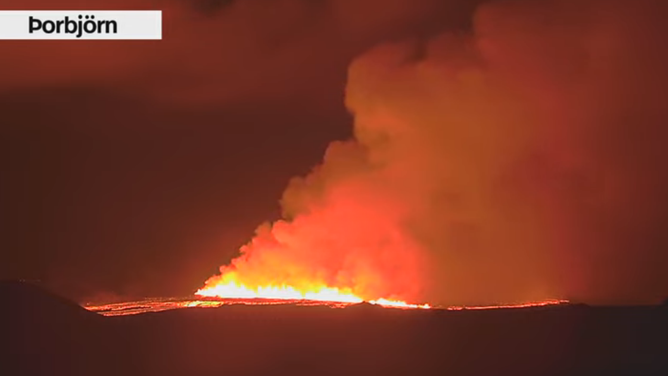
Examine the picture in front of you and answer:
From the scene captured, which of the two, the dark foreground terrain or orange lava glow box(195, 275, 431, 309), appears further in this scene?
orange lava glow box(195, 275, 431, 309)

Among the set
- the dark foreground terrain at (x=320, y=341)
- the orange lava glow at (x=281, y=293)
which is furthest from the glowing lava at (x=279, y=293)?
the dark foreground terrain at (x=320, y=341)

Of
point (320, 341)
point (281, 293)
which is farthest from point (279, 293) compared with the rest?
point (320, 341)

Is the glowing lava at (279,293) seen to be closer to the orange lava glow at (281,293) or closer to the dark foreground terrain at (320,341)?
the orange lava glow at (281,293)

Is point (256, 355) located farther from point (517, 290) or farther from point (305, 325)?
point (517, 290)

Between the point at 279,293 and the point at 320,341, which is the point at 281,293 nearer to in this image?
the point at 279,293

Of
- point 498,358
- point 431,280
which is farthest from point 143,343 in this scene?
point 431,280

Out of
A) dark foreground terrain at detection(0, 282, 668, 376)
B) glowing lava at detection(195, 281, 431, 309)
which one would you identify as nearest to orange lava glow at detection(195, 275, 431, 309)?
glowing lava at detection(195, 281, 431, 309)

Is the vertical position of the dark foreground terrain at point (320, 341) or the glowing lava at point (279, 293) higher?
the glowing lava at point (279, 293)

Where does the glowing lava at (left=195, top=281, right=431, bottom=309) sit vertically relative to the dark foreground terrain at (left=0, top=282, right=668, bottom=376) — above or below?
above

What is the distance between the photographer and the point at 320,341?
2762 centimetres

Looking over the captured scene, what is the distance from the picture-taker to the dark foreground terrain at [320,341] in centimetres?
2528

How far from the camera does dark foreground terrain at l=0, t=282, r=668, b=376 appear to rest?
82.9ft

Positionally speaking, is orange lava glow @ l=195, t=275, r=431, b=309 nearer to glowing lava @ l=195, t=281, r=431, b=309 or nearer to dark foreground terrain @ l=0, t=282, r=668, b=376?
glowing lava @ l=195, t=281, r=431, b=309

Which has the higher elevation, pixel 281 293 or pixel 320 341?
pixel 281 293
